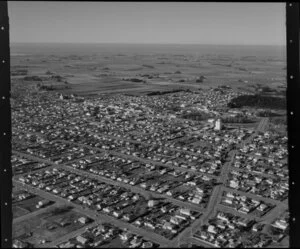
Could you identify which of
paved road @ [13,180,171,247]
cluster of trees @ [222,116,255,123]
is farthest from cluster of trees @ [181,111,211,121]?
paved road @ [13,180,171,247]

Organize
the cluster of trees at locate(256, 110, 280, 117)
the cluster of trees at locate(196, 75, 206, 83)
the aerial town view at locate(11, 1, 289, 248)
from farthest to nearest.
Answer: the cluster of trees at locate(196, 75, 206, 83) → the cluster of trees at locate(256, 110, 280, 117) → the aerial town view at locate(11, 1, 289, 248)

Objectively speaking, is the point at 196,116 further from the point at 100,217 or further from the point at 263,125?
the point at 100,217

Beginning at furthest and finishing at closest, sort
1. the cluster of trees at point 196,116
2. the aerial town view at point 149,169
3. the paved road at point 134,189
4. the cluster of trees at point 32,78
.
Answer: the cluster of trees at point 32,78 < the cluster of trees at point 196,116 < the paved road at point 134,189 < the aerial town view at point 149,169

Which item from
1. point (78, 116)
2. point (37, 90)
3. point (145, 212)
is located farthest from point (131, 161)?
point (37, 90)

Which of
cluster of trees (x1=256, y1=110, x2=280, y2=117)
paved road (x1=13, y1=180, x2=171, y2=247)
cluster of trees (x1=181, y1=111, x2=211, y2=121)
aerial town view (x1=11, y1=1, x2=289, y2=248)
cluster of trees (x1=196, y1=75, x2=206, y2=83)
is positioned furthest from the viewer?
cluster of trees (x1=196, y1=75, x2=206, y2=83)

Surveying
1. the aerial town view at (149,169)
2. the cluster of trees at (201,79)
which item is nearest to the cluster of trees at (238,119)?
the aerial town view at (149,169)

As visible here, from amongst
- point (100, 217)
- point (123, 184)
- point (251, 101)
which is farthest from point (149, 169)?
point (251, 101)

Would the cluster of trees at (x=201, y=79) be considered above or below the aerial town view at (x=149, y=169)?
above

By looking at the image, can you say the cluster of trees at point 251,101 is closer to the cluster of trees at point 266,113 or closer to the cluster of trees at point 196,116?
the cluster of trees at point 266,113

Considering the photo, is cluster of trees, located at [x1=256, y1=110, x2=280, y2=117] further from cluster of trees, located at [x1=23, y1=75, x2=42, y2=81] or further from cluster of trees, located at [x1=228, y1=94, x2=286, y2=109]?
cluster of trees, located at [x1=23, y1=75, x2=42, y2=81]
